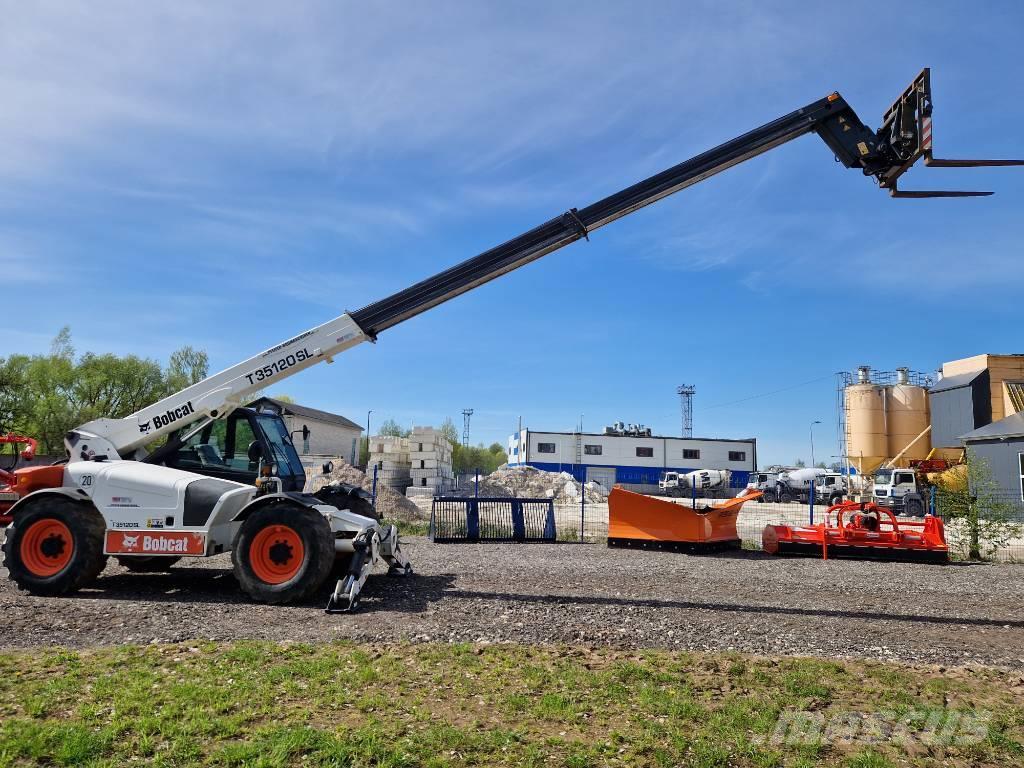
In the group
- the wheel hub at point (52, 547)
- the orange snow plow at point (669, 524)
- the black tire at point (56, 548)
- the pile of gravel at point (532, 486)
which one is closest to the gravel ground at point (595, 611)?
the black tire at point (56, 548)

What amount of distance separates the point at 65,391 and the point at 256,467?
41388 millimetres

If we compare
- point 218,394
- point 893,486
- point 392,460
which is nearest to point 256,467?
point 218,394

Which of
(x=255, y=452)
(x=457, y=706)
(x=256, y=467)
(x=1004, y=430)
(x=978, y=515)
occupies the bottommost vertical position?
(x=457, y=706)

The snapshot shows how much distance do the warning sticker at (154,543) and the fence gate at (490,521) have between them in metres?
8.75

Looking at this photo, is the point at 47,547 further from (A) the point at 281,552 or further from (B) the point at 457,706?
(B) the point at 457,706

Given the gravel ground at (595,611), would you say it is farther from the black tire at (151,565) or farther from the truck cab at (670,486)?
the truck cab at (670,486)

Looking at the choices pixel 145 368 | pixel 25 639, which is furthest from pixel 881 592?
pixel 145 368

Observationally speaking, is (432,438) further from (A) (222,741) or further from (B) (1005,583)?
(A) (222,741)

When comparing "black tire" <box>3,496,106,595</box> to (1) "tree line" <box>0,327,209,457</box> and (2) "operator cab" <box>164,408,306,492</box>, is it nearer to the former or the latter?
(2) "operator cab" <box>164,408,306,492</box>

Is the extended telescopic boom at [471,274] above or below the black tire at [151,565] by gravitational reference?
above

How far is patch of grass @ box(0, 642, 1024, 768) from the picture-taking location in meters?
4.08

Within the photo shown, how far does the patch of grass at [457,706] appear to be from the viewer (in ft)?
13.4

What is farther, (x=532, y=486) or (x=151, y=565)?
(x=532, y=486)

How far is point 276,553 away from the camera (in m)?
8.66
